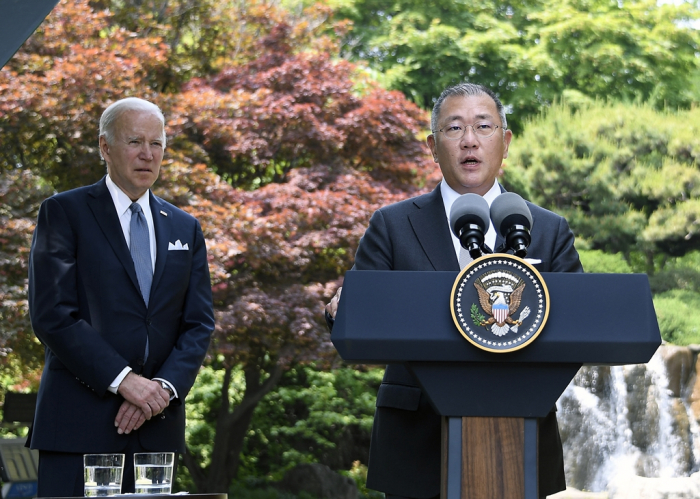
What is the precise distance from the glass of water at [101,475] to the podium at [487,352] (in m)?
0.59

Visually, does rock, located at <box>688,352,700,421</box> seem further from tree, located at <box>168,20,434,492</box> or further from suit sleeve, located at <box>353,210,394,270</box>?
suit sleeve, located at <box>353,210,394,270</box>

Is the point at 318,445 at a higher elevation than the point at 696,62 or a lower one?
lower

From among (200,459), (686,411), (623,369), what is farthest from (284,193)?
(686,411)

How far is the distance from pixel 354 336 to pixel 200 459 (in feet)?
25.5

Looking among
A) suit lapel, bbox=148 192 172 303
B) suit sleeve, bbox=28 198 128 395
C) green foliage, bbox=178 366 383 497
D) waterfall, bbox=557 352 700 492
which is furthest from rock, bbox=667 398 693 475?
suit sleeve, bbox=28 198 128 395

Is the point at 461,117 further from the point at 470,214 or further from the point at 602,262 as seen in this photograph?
the point at 602,262

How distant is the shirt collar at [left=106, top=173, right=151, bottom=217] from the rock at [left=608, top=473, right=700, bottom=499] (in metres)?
6.18

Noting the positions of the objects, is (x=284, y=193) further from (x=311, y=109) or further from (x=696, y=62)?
(x=696, y=62)

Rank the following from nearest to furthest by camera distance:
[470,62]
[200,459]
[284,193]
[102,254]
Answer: [102,254], [284,193], [200,459], [470,62]

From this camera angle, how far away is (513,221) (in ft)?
5.33

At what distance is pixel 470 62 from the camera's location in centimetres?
1337

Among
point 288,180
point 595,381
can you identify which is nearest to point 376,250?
point 288,180

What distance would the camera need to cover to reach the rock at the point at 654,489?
24.3 ft

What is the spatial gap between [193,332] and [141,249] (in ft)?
0.96
